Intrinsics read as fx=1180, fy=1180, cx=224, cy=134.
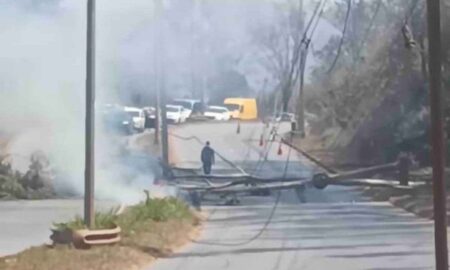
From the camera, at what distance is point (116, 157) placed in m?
24.8

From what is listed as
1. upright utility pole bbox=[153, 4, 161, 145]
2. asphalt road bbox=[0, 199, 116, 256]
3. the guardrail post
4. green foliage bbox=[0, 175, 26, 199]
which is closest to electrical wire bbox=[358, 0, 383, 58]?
the guardrail post

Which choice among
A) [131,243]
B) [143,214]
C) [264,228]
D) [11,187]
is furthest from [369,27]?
[131,243]

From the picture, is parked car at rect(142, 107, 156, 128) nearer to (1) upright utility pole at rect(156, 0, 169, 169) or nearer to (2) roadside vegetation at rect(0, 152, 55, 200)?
(1) upright utility pole at rect(156, 0, 169, 169)

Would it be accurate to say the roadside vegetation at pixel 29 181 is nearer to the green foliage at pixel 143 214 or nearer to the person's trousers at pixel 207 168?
the person's trousers at pixel 207 168

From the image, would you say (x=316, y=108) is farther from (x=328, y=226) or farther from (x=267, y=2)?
(x=328, y=226)

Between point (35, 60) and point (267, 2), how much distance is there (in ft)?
16.4

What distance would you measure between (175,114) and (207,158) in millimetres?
1339

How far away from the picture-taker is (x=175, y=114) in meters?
23.9

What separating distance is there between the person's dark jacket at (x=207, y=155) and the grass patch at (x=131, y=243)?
8.95ft

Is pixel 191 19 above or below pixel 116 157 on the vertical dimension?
above

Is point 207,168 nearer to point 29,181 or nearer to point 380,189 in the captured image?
point 380,189

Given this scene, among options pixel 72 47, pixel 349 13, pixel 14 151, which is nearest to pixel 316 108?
pixel 349 13

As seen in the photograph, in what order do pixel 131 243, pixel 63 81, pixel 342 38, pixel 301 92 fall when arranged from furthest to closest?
pixel 342 38 → pixel 301 92 → pixel 63 81 → pixel 131 243

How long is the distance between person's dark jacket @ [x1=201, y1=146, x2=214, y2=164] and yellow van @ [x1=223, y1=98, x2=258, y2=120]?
0.91 meters
